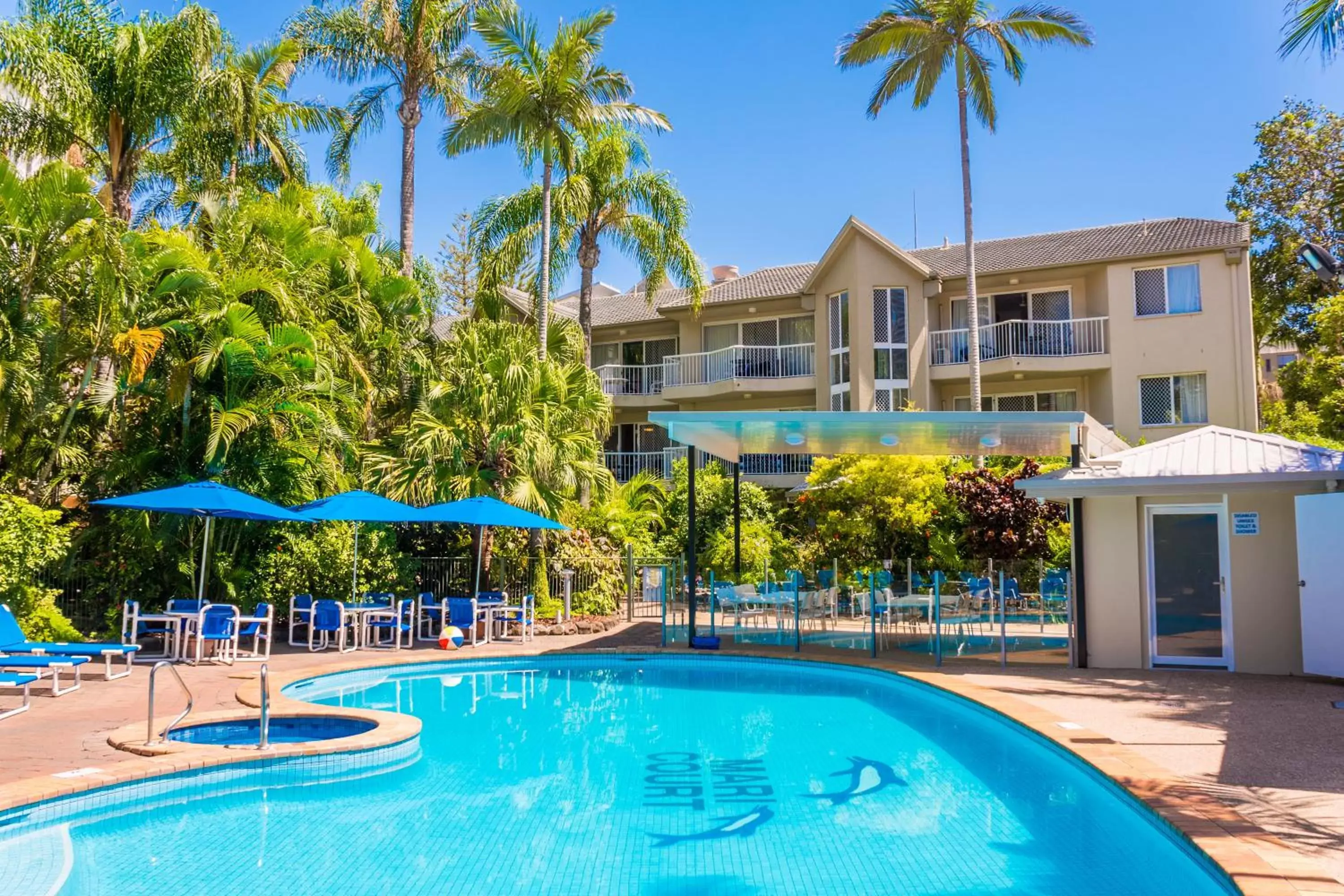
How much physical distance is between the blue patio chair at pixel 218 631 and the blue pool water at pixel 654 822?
4.09 metres

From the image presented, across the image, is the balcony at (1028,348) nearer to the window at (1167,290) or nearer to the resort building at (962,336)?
the resort building at (962,336)

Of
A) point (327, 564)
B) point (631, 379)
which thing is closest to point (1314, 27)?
point (327, 564)

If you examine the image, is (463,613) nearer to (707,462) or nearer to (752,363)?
(707,462)

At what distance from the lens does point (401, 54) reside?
23.5m

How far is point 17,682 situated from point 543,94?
48.9 feet

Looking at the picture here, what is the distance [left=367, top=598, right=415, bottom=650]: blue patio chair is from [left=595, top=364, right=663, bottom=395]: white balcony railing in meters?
15.3

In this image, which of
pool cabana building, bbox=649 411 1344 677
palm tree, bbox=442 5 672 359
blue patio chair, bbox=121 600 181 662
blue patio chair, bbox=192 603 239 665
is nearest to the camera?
pool cabana building, bbox=649 411 1344 677

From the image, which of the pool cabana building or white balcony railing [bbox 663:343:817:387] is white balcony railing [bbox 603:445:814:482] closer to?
white balcony railing [bbox 663:343:817:387]

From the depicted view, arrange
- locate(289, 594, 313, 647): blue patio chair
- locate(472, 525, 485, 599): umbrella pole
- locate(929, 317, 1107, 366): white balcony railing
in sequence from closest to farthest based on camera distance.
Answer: locate(289, 594, 313, 647): blue patio chair
locate(472, 525, 485, 599): umbrella pole
locate(929, 317, 1107, 366): white balcony railing

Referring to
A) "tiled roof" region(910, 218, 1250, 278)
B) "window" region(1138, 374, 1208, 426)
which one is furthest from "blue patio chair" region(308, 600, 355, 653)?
"window" region(1138, 374, 1208, 426)

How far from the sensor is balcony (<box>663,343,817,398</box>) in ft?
94.6

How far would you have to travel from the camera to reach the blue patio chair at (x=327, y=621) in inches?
578

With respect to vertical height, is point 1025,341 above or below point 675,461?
above

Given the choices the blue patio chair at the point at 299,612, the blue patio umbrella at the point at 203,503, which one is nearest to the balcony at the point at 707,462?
the blue patio chair at the point at 299,612
